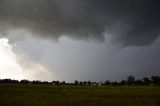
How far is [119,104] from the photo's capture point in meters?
51.7

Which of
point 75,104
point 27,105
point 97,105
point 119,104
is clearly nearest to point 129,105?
point 119,104

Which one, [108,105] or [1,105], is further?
[108,105]

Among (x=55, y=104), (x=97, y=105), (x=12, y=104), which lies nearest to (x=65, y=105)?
(x=55, y=104)

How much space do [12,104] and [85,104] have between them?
1311 centimetres

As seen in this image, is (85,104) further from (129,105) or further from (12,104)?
(12,104)

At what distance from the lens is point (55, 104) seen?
164 ft

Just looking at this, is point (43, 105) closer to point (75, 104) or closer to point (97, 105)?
point (75, 104)

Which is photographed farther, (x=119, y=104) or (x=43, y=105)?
(x=119, y=104)

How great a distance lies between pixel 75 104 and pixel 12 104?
11244 millimetres

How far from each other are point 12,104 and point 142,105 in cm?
2333

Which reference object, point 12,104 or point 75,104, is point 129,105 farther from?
point 12,104

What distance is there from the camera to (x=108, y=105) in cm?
5006

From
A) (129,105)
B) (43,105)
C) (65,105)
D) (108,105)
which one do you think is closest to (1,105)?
(43,105)

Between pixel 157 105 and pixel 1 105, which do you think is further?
pixel 157 105
